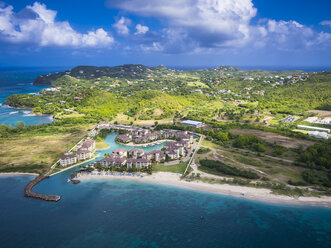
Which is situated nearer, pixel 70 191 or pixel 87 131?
pixel 70 191

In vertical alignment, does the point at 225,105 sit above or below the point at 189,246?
above

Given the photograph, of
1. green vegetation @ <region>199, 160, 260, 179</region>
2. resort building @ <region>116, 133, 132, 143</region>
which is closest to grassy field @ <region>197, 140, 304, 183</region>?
green vegetation @ <region>199, 160, 260, 179</region>

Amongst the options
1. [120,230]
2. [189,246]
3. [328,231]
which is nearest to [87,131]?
[120,230]

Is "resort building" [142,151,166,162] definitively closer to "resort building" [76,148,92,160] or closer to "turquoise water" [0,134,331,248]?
"turquoise water" [0,134,331,248]

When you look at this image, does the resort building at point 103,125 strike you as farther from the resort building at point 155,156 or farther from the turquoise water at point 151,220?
the turquoise water at point 151,220

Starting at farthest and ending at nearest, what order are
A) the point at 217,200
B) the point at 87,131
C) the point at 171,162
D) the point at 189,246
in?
the point at 87,131 < the point at 171,162 < the point at 217,200 < the point at 189,246

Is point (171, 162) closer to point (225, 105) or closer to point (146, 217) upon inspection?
point (146, 217)
